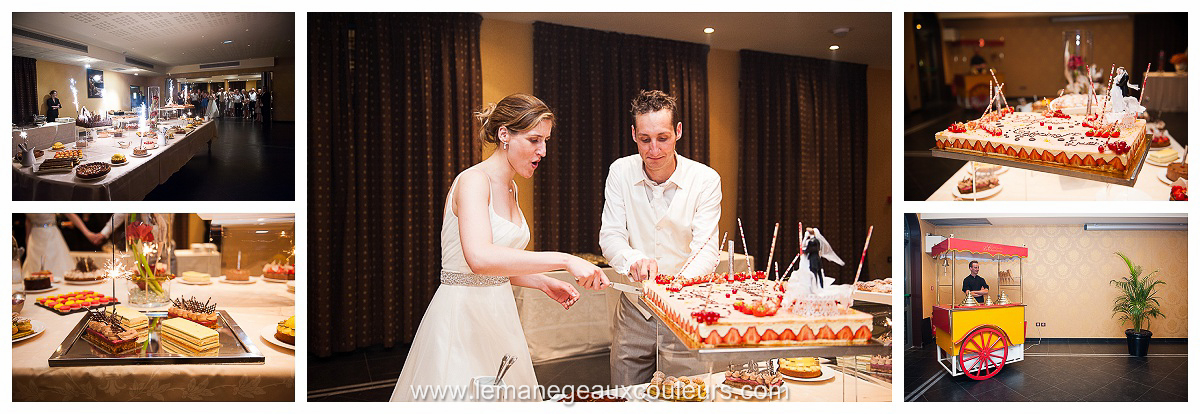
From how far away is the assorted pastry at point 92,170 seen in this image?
3.95 metres

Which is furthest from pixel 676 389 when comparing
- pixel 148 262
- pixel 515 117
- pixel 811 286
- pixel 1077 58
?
pixel 148 262

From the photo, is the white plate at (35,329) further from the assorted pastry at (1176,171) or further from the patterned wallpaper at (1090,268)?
the assorted pastry at (1176,171)

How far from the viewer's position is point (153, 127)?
3988mm

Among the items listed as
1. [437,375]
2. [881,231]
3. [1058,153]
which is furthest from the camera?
[881,231]

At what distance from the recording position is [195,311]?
13.4ft

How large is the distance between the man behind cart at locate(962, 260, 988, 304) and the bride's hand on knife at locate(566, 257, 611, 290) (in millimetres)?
2027

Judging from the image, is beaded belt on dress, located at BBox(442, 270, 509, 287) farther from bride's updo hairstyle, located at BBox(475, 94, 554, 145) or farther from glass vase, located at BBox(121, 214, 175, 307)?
glass vase, located at BBox(121, 214, 175, 307)

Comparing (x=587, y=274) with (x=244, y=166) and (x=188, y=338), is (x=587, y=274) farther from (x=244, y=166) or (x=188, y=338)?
(x=188, y=338)

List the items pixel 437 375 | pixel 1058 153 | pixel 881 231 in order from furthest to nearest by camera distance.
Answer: pixel 881 231 → pixel 437 375 → pixel 1058 153

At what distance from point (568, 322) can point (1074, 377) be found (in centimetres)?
248

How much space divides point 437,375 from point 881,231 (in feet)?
7.09

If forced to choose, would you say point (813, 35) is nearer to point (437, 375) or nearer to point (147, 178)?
point (437, 375)

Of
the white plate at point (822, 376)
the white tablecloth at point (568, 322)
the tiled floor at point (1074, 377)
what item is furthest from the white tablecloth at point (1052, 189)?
the white tablecloth at point (568, 322)
